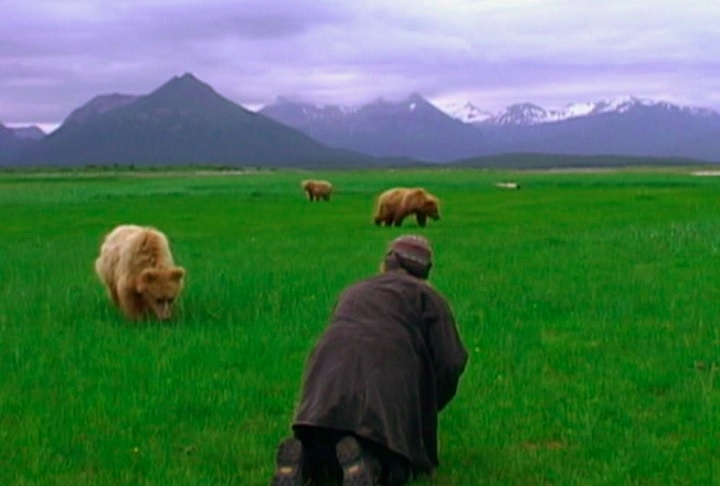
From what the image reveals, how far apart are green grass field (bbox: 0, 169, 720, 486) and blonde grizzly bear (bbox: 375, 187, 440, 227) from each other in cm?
946

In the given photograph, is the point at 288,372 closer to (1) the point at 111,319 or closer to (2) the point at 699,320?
(1) the point at 111,319

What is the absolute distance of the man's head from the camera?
7305 mm

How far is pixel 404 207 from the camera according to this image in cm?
3291

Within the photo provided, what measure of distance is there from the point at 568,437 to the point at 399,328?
2.01m

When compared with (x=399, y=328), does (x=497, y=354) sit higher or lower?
lower

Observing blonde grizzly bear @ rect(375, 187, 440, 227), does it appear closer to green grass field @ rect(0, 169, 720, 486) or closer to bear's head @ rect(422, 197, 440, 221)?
bear's head @ rect(422, 197, 440, 221)

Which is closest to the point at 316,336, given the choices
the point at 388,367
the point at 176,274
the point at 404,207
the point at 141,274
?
the point at 176,274

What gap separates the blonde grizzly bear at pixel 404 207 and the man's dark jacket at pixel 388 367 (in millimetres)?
25777

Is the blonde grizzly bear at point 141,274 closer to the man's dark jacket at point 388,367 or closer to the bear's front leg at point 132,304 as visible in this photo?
the bear's front leg at point 132,304

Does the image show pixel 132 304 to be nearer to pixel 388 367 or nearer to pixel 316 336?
pixel 316 336

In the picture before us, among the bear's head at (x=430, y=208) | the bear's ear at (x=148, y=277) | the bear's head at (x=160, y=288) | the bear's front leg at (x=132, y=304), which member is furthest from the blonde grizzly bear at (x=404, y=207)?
the bear's ear at (x=148, y=277)

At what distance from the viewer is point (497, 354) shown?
10992 millimetres

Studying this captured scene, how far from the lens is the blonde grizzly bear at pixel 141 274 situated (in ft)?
43.8

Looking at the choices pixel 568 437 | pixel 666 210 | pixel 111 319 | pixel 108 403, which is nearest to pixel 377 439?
pixel 568 437
